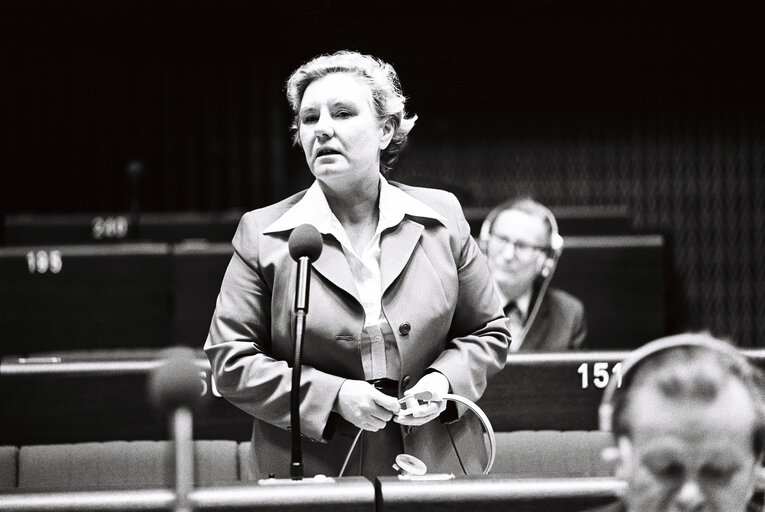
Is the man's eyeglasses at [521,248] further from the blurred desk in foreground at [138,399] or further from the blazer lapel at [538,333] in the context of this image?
the blurred desk in foreground at [138,399]

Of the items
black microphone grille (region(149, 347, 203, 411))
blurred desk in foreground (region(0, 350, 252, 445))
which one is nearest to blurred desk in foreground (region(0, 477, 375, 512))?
black microphone grille (region(149, 347, 203, 411))

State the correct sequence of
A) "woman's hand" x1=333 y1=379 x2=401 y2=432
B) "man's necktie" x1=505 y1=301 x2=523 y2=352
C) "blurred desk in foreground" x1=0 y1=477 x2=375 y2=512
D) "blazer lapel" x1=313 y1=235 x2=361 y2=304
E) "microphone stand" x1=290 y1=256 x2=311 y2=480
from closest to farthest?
"blurred desk in foreground" x1=0 y1=477 x2=375 y2=512 → "microphone stand" x1=290 y1=256 x2=311 y2=480 → "woman's hand" x1=333 y1=379 x2=401 y2=432 → "blazer lapel" x1=313 y1=235 x2=361 y2=304 → "man's necktie" x1=505 y1=301 x2=523 y2=352

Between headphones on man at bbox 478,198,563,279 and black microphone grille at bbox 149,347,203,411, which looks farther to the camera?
headphones on man at bbox 478,198,563,279

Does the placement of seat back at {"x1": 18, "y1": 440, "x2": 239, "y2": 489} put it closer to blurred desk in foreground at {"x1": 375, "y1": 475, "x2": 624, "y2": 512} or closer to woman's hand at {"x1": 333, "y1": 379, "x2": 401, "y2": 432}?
woman's hand at {"x1": 333, "y1": 379, "x2": 401, "y2": 432}

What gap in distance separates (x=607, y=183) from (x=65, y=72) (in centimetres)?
450

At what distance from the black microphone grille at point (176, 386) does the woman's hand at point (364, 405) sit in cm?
85

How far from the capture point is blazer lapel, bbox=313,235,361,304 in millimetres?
2363

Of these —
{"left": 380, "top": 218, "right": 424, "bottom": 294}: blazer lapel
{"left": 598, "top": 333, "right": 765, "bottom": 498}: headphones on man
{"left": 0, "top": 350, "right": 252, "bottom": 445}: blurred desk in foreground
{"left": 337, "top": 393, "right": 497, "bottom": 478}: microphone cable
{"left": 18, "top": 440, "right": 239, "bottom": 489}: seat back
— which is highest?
{"left": 380, "top": 218, "right": 424, "bottom": 294}: blazer lapel

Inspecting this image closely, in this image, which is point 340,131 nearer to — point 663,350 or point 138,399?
point 663,350

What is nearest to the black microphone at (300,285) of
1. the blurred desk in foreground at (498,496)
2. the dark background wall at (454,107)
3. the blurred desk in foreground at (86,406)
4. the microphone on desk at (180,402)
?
the blurred desk in foreground at (498,496)

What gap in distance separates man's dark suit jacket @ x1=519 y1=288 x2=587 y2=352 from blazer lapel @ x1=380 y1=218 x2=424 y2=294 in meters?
1.85

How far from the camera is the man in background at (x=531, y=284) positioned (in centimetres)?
425

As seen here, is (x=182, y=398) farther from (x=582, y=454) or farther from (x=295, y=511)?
(x=582, y=454)

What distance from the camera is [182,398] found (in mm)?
1380
